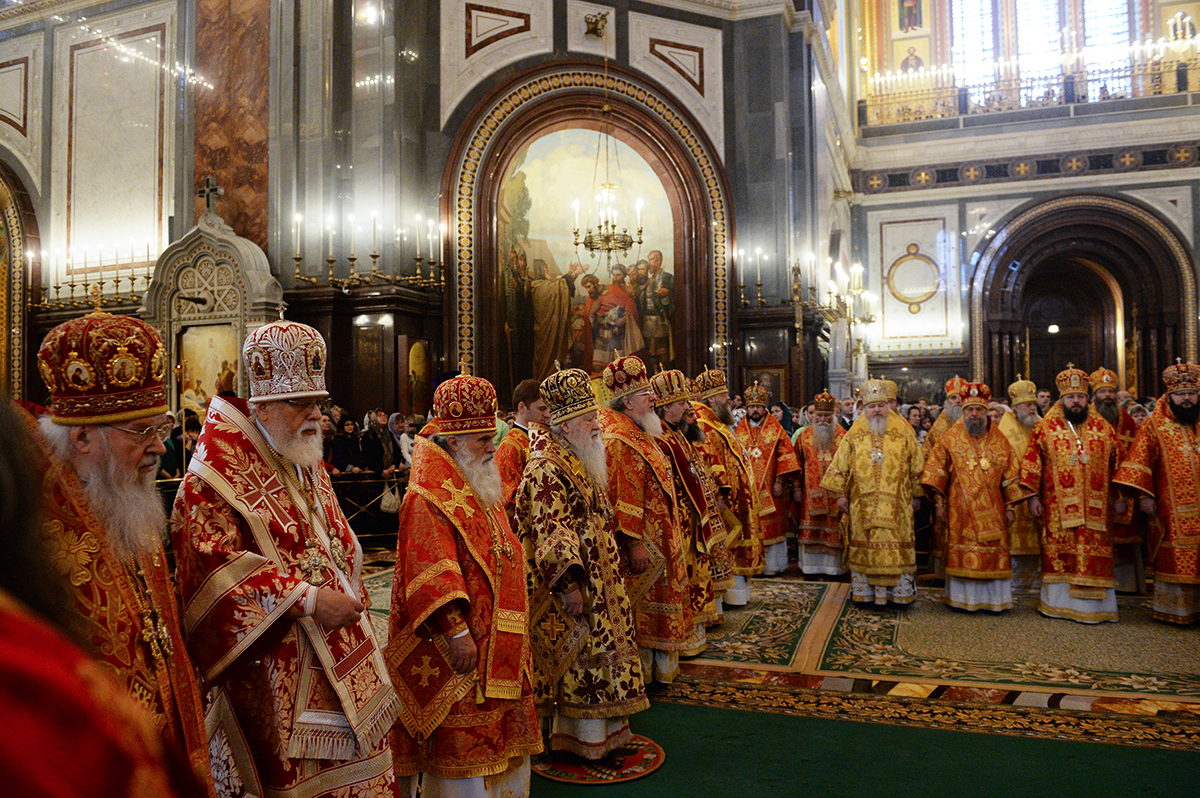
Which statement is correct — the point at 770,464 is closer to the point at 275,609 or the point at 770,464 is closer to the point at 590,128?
the point at 590,128

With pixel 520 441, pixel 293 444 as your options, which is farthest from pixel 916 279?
pixel 293 444

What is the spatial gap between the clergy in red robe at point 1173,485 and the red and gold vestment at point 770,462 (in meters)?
3.21

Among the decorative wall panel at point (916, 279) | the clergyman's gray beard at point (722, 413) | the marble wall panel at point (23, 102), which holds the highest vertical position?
the marble wall panel at point (23, 102)

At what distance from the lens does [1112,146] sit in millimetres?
20766

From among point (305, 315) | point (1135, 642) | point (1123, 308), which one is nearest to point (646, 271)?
point (305, 315)

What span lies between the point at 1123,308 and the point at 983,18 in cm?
912

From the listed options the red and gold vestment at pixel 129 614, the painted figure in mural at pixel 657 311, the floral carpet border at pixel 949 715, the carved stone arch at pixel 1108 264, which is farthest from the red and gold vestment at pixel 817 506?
the carved stone arch at pixel 1108 264

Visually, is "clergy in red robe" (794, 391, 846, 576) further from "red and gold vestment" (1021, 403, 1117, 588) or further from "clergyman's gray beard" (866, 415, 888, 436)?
"red and gold vestment" (1021, 403, 1117, 588)

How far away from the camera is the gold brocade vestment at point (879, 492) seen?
712cm

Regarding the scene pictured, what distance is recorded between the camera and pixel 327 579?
7.77 ft

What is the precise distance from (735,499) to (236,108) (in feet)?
31.6

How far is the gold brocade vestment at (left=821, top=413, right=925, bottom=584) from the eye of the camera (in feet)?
23.4

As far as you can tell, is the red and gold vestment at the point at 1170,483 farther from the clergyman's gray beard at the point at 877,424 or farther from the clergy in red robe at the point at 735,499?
the clergy in red robe at the point at 735,499

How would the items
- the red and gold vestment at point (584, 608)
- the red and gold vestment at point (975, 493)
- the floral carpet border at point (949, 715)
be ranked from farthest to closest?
1. the red and gold vestment at point (975, 493)
2. the floral carpet border at point (949, 715)
3. the red and gold vestment at point (584, 608)
